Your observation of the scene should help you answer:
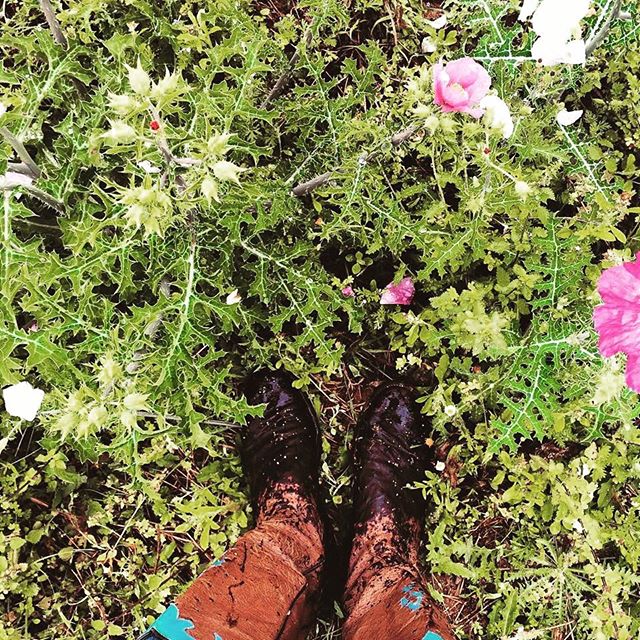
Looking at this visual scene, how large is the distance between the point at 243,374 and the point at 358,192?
0.82 meters

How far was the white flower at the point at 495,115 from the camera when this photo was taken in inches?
59.0

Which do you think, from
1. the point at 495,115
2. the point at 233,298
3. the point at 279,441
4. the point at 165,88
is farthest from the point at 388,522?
the point at 165,88

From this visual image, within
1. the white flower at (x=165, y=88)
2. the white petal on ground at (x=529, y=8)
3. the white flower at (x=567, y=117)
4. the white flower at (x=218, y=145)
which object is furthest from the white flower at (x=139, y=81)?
the white flower at (x=567, y=117)

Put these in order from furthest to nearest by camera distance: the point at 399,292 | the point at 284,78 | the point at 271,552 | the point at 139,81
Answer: the point at 399,292, the point at 284,78, the point at 271,552, the point at 139,81

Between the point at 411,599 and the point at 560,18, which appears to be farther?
the point at 411,599

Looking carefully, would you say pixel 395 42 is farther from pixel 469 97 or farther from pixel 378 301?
pixel 469 97

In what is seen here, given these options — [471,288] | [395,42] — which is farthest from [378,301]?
[395,42]

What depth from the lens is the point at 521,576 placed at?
2271mm

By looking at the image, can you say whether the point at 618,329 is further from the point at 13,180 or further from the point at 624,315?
the point at 13,180

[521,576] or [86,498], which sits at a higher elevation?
[86,498]

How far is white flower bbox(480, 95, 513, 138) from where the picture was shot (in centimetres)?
150

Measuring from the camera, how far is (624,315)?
134 centimetres

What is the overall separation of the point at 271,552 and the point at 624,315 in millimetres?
1200

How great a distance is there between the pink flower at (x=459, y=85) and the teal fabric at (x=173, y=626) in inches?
52.9
